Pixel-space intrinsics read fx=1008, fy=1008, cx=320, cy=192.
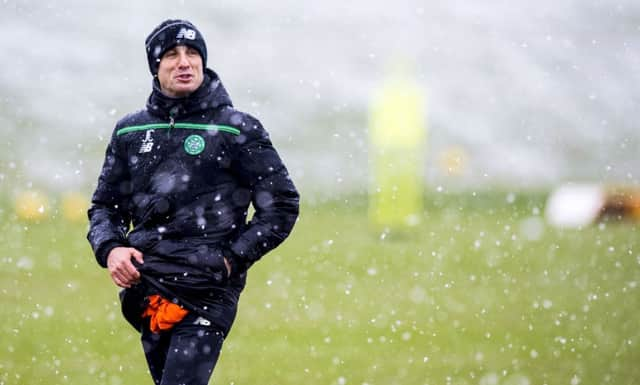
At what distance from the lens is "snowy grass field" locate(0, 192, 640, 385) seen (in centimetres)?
680

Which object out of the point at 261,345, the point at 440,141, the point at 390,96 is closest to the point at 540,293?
the point at 261,345

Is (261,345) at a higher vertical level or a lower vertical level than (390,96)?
lower

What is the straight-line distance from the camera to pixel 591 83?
36.8 m

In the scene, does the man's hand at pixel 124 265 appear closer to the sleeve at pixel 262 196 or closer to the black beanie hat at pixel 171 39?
the sleeve at pixel 262 196

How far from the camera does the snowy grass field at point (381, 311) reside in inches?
268

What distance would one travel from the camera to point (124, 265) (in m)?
4.12

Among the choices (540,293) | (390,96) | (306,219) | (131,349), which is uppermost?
(390,96)

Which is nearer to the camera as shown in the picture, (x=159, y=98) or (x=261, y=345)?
(x=159, y=98)

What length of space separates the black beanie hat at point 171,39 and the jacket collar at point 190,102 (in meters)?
0.13

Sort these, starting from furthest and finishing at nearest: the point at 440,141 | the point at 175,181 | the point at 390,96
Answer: the point at 440,141 → the point at 390,96 → the point at 175,181

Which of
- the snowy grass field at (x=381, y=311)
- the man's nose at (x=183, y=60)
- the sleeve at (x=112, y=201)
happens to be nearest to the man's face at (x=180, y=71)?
the man's nose at (x=183, y=60)

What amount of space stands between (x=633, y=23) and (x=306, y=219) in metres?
27.6

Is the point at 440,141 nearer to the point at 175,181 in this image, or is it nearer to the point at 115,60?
the point at 115,60

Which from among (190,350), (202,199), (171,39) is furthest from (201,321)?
(171,39)
